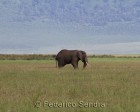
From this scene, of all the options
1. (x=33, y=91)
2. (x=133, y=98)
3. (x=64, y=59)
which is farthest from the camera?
(x=64, y=59)

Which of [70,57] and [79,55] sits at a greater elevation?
[79,55]

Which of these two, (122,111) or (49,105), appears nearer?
(122,111)

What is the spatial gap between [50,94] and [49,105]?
11.4 feet

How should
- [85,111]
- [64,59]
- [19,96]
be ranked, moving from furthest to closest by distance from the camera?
[64,59]
[19,96]
[85,111]

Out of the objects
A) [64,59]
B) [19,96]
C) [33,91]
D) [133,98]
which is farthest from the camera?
[64,59]

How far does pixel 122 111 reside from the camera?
1204 cm

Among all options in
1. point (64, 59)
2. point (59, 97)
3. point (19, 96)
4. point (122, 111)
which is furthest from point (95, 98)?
point (64, 59)

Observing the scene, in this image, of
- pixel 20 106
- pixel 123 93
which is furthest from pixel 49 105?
pixel 123 93

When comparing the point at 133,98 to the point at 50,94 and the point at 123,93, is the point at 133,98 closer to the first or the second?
the point at 123,93

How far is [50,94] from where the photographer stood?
16.9m

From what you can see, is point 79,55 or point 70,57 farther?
point 70,57

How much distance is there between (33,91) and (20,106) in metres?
4.76

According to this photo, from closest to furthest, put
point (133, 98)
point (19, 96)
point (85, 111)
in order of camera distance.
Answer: point (85, 111) → point (133, 98) → point (19, 96)

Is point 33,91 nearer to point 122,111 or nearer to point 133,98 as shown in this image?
point 133,98
